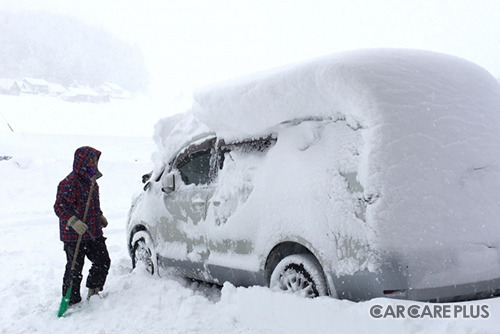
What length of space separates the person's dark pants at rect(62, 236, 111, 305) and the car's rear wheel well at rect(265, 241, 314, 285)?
7.48 feet

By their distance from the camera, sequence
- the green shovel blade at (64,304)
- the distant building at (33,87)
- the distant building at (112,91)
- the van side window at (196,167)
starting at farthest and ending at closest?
the distant building at (112,91) < the distant building at (33,87) < the van side window at (196,167) < the green shovel blade at (64,304)

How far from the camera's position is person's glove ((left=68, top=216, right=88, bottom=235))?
176 inches

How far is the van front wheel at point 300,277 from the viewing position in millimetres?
3279

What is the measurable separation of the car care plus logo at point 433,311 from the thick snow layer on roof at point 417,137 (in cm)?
17

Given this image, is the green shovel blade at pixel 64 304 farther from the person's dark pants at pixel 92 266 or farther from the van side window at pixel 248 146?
the van side window at pixel 248 146

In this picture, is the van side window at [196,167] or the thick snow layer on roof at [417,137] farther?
the van side window at [196,167]

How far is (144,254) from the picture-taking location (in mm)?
5590

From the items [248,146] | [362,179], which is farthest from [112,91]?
[362,179]

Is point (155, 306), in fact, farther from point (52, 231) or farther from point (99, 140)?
point (99, 140)

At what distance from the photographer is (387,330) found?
2678mm

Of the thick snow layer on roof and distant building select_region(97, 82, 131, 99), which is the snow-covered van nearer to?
A: the thick snow layer on roof

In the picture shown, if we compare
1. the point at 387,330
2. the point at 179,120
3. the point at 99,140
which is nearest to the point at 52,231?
the point at 179,120

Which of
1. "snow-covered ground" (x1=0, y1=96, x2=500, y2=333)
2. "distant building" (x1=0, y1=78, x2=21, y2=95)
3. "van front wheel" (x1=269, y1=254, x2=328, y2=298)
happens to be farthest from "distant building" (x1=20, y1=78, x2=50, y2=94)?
"van front wheel" (x1=269, y1=254, x2=328, y2=298)

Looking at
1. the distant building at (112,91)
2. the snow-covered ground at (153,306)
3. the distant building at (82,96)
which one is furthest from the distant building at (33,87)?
the snow-covered ground at (153,306)
